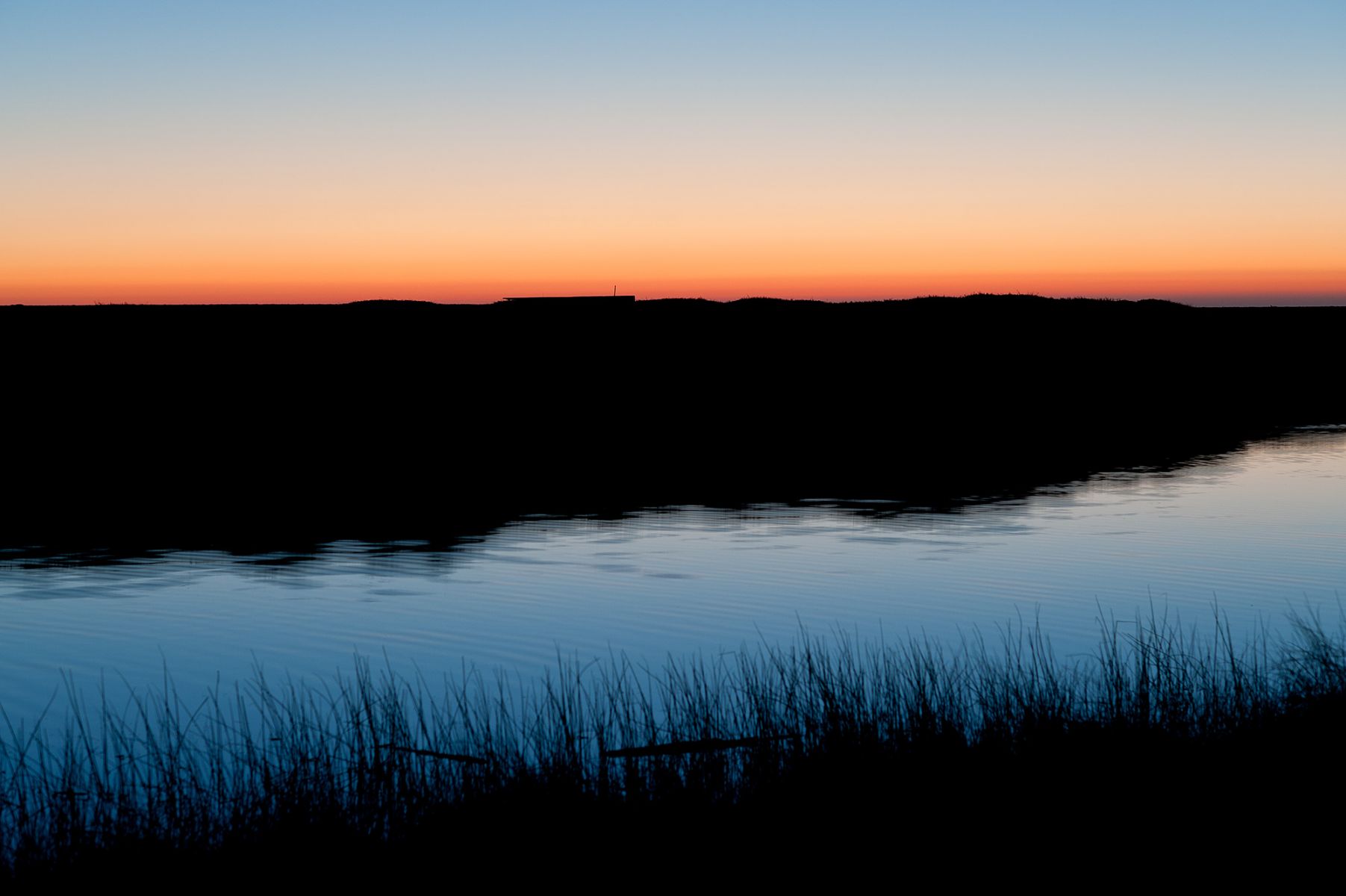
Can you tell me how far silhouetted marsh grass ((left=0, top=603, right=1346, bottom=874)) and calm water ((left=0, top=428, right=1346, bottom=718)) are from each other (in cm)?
357

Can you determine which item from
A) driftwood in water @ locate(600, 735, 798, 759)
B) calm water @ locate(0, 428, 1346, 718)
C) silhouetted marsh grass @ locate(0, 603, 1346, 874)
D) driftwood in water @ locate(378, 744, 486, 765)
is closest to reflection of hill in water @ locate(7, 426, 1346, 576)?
calm water @ locate(0, 428, 1346, 718)

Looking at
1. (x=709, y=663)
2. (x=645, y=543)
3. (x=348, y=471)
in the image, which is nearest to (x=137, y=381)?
(x=348, y=471)

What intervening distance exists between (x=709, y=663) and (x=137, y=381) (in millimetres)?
53966

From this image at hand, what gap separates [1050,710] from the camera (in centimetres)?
927

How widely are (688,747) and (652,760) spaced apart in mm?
437

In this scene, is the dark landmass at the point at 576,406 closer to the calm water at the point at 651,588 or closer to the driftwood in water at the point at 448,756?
the calm water at the point at 651,588

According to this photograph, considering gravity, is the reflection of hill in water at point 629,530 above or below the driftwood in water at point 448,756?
below

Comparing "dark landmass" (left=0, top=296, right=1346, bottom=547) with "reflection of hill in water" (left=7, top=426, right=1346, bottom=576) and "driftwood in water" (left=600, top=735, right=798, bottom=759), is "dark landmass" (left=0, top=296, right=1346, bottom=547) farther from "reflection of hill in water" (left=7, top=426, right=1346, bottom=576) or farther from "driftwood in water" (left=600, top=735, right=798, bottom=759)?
"driftwood in water" (left=600, top=735, right=798, bottom=759)

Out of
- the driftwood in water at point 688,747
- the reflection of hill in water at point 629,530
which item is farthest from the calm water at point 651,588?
the driftwood in water at point 688,747

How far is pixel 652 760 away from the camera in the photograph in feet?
27.1

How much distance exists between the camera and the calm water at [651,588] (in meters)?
15.1

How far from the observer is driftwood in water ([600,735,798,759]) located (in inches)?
330

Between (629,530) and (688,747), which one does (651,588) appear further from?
(688,747)

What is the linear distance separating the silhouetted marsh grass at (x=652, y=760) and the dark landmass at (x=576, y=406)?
1645 cm
